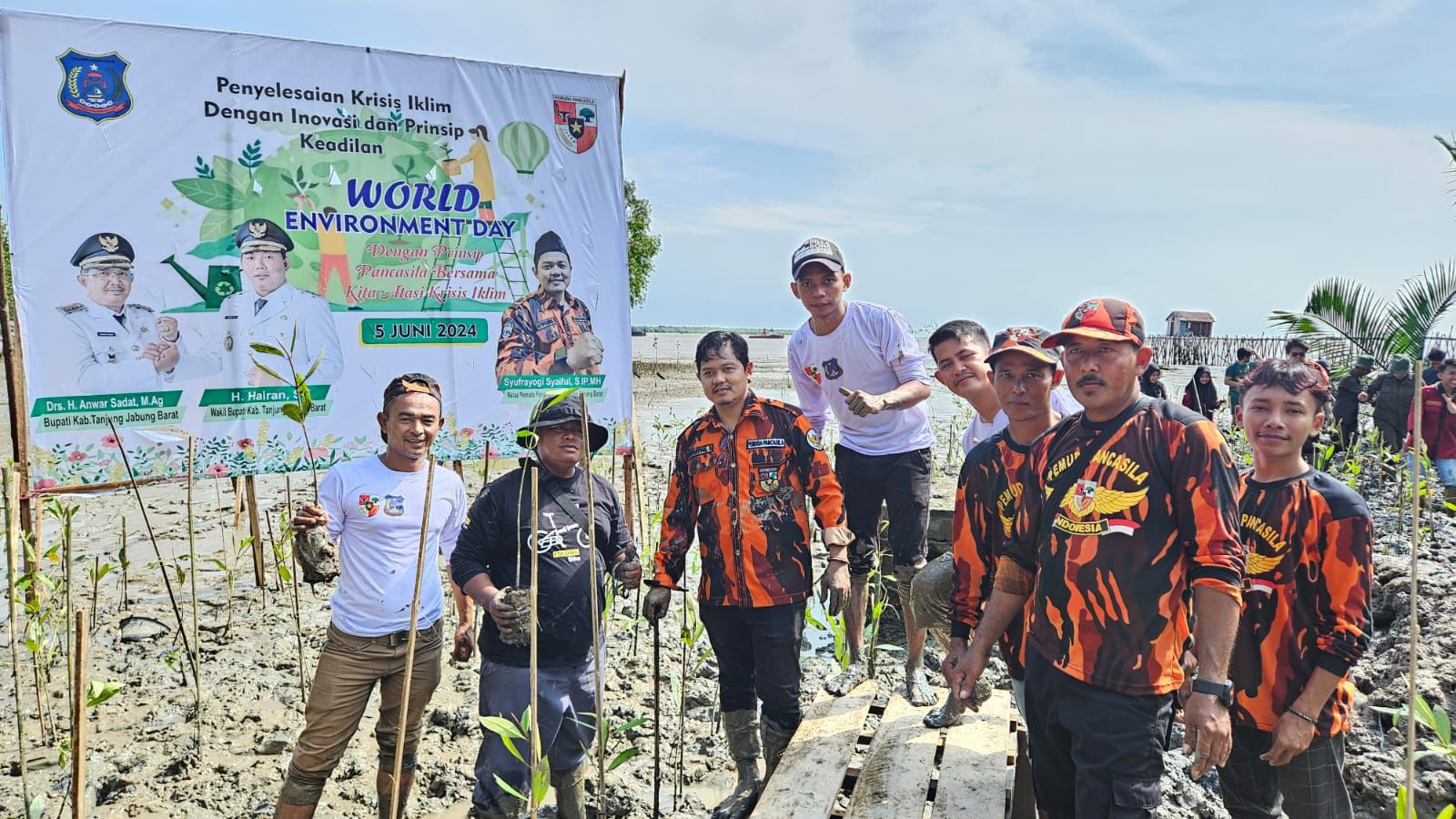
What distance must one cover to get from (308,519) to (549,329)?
2464mm

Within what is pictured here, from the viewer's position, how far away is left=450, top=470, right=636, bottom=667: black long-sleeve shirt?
9.29ft

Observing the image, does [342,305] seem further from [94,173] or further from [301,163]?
[94,173]

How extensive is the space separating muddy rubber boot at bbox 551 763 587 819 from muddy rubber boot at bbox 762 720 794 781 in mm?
720

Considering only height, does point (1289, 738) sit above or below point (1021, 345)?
below

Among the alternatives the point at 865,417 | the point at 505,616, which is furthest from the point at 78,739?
the point at 865,417

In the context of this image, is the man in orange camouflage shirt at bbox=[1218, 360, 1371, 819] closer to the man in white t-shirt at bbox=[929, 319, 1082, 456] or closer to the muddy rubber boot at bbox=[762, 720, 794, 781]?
the man in white t-shirt at bbox=[929, 319, 1082, 456]

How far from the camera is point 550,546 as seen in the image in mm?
2855

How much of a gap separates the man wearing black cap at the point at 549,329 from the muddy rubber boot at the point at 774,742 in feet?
8.56

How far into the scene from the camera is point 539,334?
5043 mm

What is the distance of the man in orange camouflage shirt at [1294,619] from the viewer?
2129mm

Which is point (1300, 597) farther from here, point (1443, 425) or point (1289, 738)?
point (1443, 425)

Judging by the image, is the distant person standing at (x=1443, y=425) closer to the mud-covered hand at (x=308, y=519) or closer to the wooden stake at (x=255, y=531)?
the mud-covered hand at (x=308, y=519)

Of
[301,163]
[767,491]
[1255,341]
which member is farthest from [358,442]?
[1255,341]

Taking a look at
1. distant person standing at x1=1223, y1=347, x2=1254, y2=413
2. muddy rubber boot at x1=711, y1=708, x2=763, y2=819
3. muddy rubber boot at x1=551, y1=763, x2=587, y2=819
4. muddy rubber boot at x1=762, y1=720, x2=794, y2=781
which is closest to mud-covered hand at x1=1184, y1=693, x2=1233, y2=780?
muddy rubber boot at x1=762, y1=720, x2=794, y2=781
